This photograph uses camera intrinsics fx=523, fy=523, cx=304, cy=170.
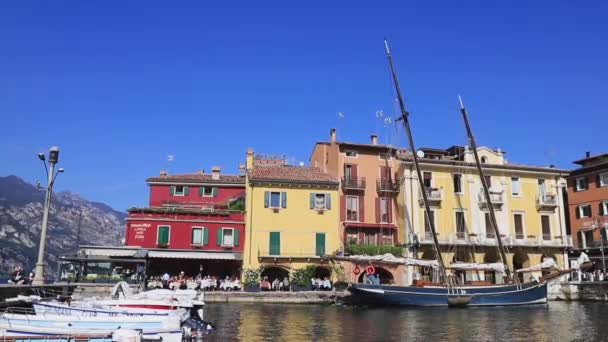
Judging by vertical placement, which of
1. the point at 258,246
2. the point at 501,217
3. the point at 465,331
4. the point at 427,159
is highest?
the point at 427,159

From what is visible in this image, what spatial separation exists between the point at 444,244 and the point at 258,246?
16977 mm

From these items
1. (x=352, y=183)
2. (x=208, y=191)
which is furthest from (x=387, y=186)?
(x=208, y=191)

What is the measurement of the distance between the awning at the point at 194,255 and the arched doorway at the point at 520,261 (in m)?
26.7

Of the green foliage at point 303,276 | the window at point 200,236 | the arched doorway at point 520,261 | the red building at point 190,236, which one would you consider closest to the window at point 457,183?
the arched doorway at point 520,261

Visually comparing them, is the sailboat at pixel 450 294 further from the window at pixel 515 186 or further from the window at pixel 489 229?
the window at pixel 515 186

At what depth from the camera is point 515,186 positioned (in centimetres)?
5169

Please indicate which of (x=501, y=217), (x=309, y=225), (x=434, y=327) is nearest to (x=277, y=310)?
(x=434, y=327)

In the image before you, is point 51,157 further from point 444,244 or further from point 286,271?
point 444,244

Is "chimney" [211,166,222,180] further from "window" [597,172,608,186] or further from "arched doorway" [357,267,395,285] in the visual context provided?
"window" [597,172,608,186]

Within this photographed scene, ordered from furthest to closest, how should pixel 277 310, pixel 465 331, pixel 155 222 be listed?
pixel 155 222 → pixel 277 310 → pixel 465 331

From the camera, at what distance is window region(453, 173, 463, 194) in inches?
1987

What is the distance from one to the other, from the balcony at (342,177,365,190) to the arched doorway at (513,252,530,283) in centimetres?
1660

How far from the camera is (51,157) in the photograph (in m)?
24.7

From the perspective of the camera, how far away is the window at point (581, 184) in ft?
172
